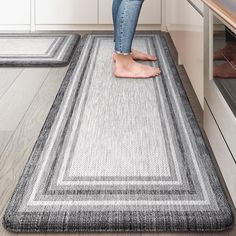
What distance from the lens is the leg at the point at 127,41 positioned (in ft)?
6.74

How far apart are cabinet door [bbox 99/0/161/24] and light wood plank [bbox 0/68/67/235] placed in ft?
5.05

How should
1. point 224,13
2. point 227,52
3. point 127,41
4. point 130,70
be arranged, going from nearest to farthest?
point 224,13 → point 227,52 → point 127,41 → point 130,70

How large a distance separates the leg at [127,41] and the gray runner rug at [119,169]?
0.13 metres

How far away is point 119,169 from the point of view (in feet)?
4.29

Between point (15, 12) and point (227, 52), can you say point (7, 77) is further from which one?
point (15, 12)

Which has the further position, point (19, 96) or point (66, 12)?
point (66, 12)

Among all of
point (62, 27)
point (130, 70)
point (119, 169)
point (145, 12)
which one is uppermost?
point (145, 12)

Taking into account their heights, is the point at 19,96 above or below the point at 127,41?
below

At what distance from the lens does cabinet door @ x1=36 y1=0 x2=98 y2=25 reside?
140 inches

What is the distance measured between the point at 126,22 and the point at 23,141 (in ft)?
2.68

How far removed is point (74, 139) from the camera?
1.52 metres

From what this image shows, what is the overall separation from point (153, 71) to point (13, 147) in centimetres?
96

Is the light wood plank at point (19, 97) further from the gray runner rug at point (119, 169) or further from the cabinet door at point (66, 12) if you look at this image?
the cabinet door at point (66, 12)

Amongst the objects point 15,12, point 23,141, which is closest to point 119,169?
point 23,141
